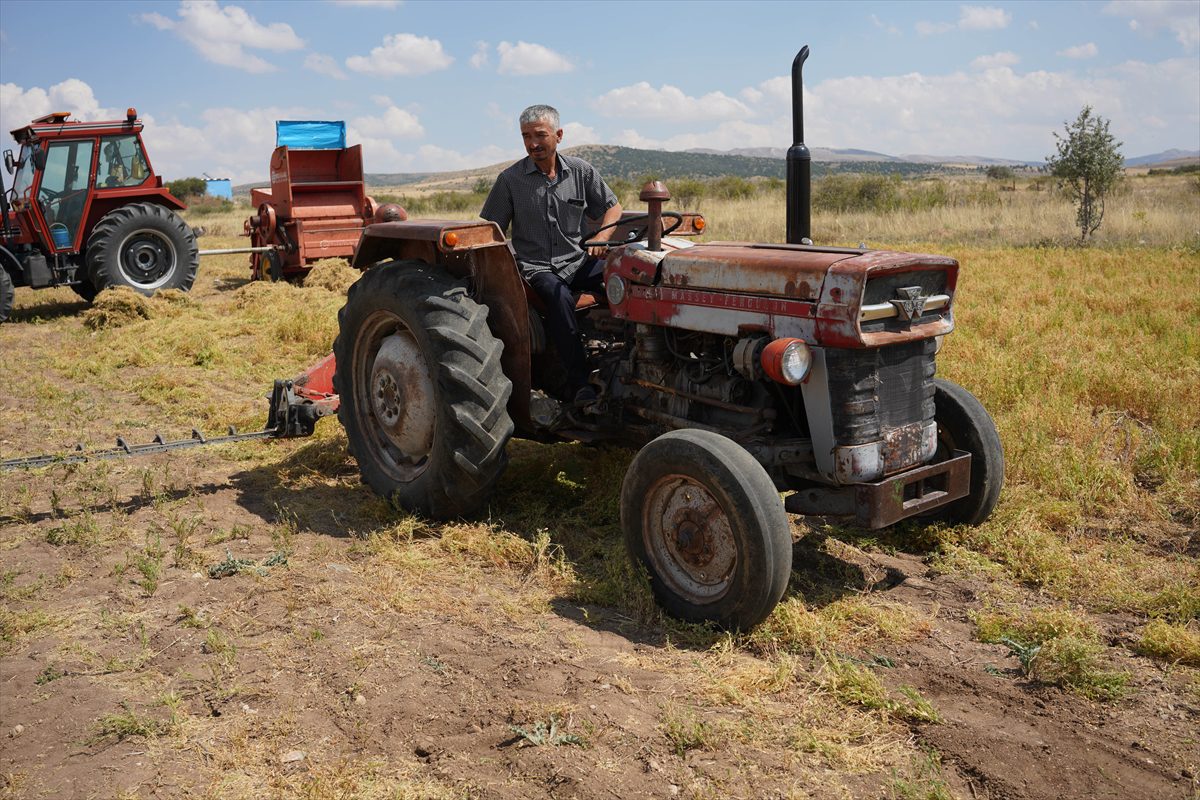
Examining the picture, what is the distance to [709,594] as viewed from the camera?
143 inches

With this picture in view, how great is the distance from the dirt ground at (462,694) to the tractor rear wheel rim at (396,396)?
498 millimetres

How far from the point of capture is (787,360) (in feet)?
11.6

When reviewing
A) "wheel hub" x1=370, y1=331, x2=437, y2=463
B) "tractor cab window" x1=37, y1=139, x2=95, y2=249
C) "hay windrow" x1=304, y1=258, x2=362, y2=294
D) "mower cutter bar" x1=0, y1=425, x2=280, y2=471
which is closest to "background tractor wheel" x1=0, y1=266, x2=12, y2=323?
"tractor cab window" x1=37, y1=139, x2=95, y2=249

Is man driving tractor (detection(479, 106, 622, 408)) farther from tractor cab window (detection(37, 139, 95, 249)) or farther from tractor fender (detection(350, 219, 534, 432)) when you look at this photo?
tractor cab window (detection(37, 139, 95, 249))

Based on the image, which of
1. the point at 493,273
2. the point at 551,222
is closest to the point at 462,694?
the point at 493,273

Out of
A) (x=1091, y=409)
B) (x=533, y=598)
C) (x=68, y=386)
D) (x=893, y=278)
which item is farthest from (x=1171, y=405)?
(x=68, y=386)

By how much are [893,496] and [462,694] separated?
173 centimetres

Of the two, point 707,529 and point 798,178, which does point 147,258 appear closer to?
point 798,178

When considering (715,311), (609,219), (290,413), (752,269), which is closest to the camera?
(752,269)

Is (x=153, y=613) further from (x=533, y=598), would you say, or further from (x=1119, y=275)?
(x=1119, y=275)

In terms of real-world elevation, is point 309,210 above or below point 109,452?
above

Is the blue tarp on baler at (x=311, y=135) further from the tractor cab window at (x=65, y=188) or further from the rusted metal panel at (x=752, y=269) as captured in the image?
the rusted metal panel at (x=752, y=269)

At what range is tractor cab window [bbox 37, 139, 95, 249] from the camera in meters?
11.9

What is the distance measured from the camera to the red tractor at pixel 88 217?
11.9 metres
